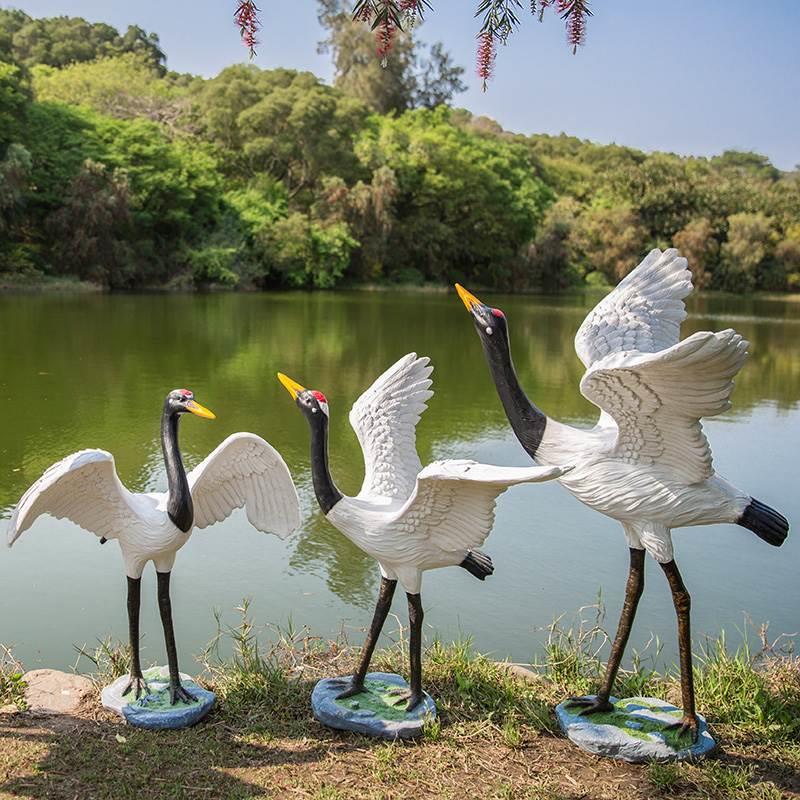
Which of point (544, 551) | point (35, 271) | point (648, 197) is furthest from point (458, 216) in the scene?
point (544, 551)

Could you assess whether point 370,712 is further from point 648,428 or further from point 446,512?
point 648,428

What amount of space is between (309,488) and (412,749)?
406 centimetres

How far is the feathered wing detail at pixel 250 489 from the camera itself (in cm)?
323

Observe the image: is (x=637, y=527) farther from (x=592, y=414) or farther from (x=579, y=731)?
(x=592, y=414)

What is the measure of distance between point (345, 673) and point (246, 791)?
926 mm

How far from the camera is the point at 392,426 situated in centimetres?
329

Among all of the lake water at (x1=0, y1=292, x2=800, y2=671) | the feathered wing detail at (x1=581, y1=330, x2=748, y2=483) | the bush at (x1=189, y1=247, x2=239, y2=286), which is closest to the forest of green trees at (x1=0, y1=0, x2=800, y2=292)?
the bush at (x1=189, y1=247, x2=239, y2=286)

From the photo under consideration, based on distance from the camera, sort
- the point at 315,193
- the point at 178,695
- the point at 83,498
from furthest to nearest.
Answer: the point at 315,193
the point at 178,695
the point at 83,498

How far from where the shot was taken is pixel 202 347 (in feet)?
48.3

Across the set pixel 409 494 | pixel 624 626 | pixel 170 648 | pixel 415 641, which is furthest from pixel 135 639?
pixel 624 626

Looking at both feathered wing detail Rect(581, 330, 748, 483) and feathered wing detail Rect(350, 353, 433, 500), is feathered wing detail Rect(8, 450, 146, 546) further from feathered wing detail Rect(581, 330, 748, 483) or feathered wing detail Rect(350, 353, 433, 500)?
feathered wing detail Rect(581, 330, 748, 483)

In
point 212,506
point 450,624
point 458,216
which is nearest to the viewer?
point 212,506

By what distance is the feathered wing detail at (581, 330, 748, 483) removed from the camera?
2617 millimetres

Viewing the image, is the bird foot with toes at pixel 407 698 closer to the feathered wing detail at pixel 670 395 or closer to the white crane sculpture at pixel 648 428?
the white crane sculpture at pixel 648 428
